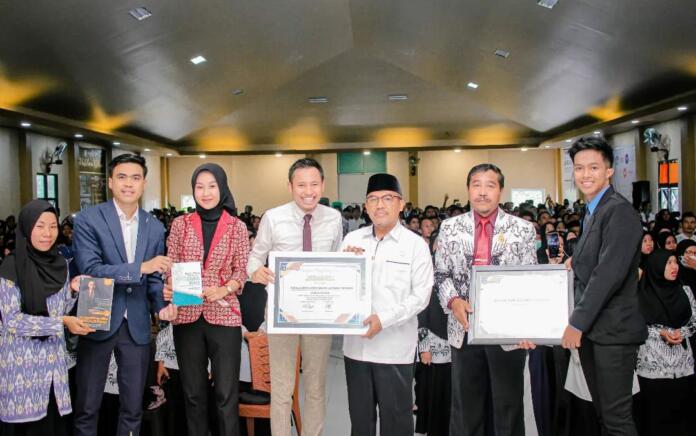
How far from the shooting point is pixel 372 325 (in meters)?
2.74

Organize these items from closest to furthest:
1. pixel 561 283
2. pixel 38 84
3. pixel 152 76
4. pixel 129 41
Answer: pixel 561 283
pixel 129 41
pixel 38 84
pixel 152 76

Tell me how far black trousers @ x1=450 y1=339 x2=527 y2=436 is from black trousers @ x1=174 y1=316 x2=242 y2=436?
4.05 feet

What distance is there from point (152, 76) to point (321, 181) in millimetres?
9347

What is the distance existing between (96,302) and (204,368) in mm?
696

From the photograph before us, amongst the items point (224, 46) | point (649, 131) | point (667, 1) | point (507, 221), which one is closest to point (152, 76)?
point (224, 46)

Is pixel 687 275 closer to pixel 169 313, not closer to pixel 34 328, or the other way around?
pixel 169 313

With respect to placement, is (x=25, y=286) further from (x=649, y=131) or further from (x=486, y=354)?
(x=649, y=131)

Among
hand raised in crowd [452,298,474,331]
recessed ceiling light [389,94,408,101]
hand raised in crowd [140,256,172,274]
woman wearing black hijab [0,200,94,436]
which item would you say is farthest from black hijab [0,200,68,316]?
recessed ceiling light [389,94,408,101]

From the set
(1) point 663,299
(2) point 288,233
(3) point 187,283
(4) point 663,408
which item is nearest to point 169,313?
(3) point 187,283

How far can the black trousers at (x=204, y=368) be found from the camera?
311 cm

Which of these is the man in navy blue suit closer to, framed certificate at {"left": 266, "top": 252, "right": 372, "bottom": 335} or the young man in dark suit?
framed certificate at {"left": 266, "top": 252, "right": 372, "bottom": 335}

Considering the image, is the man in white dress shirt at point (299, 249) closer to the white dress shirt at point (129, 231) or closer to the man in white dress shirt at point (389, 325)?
the man in white dress shirt at point (389, 325)

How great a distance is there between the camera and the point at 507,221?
300cm

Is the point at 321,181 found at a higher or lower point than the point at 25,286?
higher
